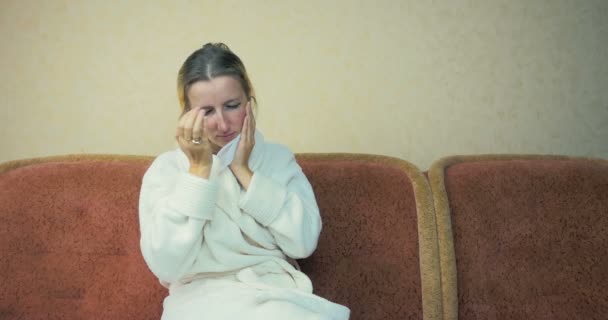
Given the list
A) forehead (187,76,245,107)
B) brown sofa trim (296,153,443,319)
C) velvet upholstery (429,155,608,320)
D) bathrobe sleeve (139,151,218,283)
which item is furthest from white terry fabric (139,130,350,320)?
velvet upholstery (429,155,608,320)

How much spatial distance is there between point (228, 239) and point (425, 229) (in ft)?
1.77

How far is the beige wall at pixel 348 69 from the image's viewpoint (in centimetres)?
161

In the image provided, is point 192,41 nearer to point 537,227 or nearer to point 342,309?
point 342,309

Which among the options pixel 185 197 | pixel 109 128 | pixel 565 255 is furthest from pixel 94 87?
pixel 565 255

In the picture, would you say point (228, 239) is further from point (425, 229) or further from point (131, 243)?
point (425, 229)

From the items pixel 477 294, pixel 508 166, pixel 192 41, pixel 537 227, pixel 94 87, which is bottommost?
pixel 477 294

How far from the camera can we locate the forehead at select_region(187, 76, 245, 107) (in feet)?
3.66

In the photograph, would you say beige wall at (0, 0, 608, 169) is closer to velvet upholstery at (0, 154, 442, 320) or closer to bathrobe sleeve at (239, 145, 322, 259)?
velvet upholstery at (0, 154, 442, 320)

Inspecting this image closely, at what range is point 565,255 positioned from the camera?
4.24ft

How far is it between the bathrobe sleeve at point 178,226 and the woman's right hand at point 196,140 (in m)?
0.03

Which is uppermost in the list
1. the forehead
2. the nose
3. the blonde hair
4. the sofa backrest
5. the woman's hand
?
the blonde hair

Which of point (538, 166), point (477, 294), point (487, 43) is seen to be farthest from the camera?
point (487, 43)

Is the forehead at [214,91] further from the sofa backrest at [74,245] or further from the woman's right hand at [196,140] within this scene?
the sofa backrest at [74,245]

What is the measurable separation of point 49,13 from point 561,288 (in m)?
1.80
